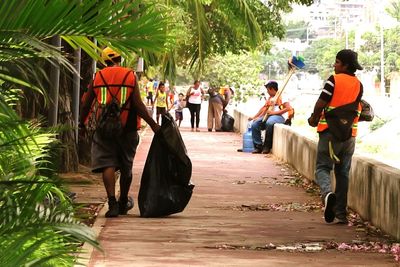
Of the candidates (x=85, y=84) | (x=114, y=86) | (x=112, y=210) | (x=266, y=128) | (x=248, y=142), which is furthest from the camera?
(x=248, y=142)

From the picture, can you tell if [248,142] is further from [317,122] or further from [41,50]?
[41,50]

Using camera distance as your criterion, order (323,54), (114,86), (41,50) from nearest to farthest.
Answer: (41,50) < (114,86) < (323,54)

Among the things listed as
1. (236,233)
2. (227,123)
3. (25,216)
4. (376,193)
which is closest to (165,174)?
(236,233)

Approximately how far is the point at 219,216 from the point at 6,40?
7.88m

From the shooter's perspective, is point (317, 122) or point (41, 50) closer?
point (41, 50)

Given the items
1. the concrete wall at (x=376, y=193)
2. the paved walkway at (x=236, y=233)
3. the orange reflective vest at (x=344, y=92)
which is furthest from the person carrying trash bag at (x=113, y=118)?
the concrete wall at (x=376, y=193)

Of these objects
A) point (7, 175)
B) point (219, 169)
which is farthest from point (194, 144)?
point (7, 175)

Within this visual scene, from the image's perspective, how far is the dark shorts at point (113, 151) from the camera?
10477 mm

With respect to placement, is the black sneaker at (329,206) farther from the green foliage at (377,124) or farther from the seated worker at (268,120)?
the green foliage at (377,124)

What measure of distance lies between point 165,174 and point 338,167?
181 centimetres

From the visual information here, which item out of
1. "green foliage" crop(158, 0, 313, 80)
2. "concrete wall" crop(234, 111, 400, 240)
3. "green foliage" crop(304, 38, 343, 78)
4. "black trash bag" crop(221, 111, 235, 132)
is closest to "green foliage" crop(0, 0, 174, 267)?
"concrete wall" crop(234, 111, 400, 240)

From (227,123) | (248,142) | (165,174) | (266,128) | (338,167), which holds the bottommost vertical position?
(227,123)

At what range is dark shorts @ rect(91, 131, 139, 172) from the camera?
412 inches

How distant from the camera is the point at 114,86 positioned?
406 inches
